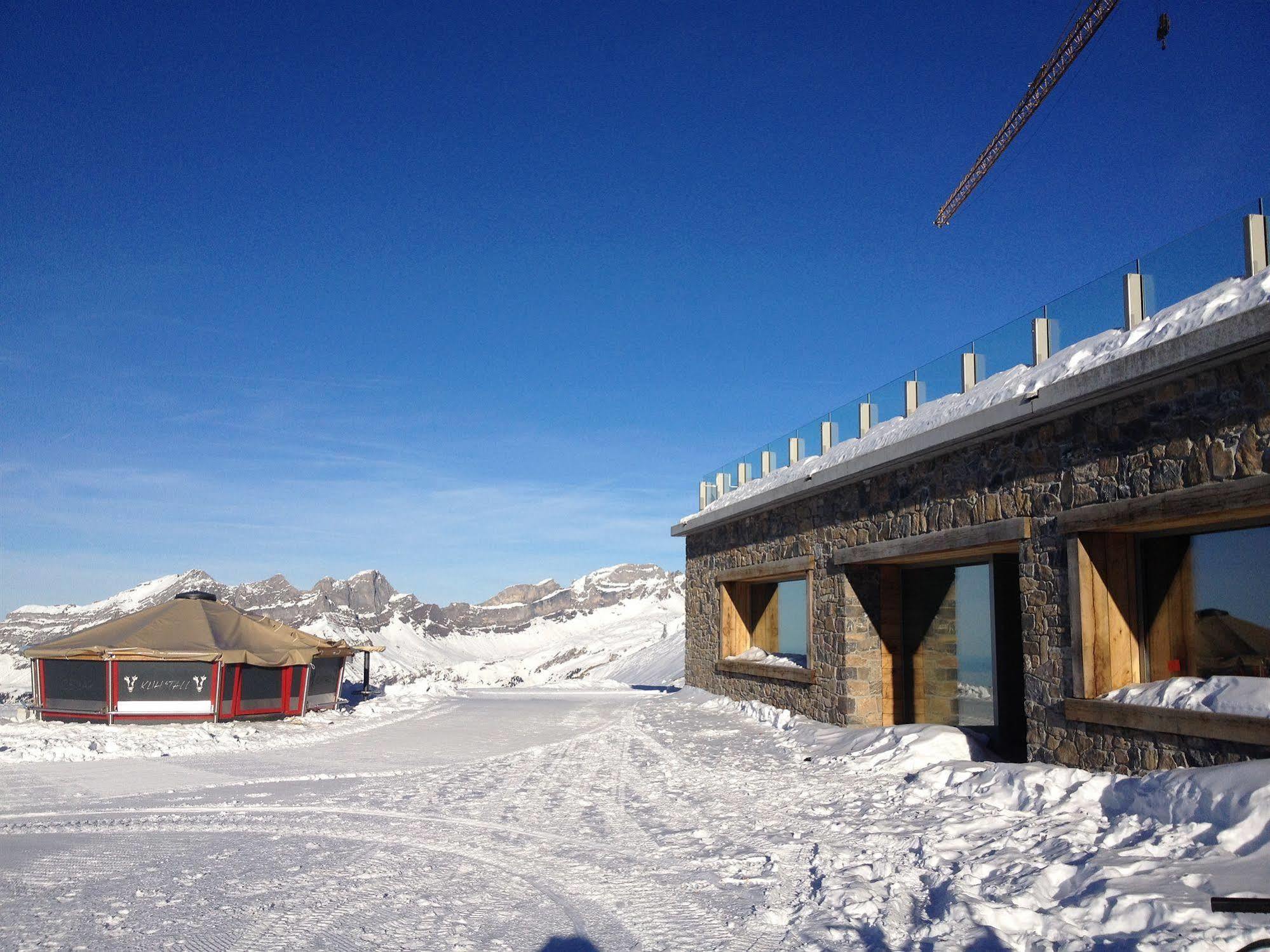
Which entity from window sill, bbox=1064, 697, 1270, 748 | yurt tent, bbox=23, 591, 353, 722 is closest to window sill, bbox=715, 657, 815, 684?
window sill, bbox=1064, 697, 1270, 748

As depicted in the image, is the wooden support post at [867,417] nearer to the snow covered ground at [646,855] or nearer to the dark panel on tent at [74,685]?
the snow covered ground at [646,855]

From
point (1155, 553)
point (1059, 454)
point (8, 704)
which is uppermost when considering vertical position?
point (1059, 454)

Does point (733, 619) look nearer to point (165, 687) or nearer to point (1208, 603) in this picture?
point (165, 687)

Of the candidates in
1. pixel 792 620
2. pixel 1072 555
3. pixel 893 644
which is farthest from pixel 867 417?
pixel 1072 555

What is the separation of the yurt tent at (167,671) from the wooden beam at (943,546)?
31.9 feet

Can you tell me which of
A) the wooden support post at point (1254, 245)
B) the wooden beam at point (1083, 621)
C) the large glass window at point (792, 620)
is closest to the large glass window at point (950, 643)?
the large glass window at point (792, 620)

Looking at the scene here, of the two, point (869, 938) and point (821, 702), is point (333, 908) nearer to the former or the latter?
point (869, 938)

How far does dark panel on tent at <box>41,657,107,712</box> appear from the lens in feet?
49.2

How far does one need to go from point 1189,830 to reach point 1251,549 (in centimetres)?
276

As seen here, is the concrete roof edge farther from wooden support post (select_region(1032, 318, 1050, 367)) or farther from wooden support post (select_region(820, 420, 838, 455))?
wooden support post (select_region(820, 420, 838, 455))

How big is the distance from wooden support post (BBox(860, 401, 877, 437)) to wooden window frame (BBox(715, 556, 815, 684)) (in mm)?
2121

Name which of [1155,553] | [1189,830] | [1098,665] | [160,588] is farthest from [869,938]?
[160,588]

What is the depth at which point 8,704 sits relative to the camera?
19.1m

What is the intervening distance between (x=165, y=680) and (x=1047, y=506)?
13347 mm
